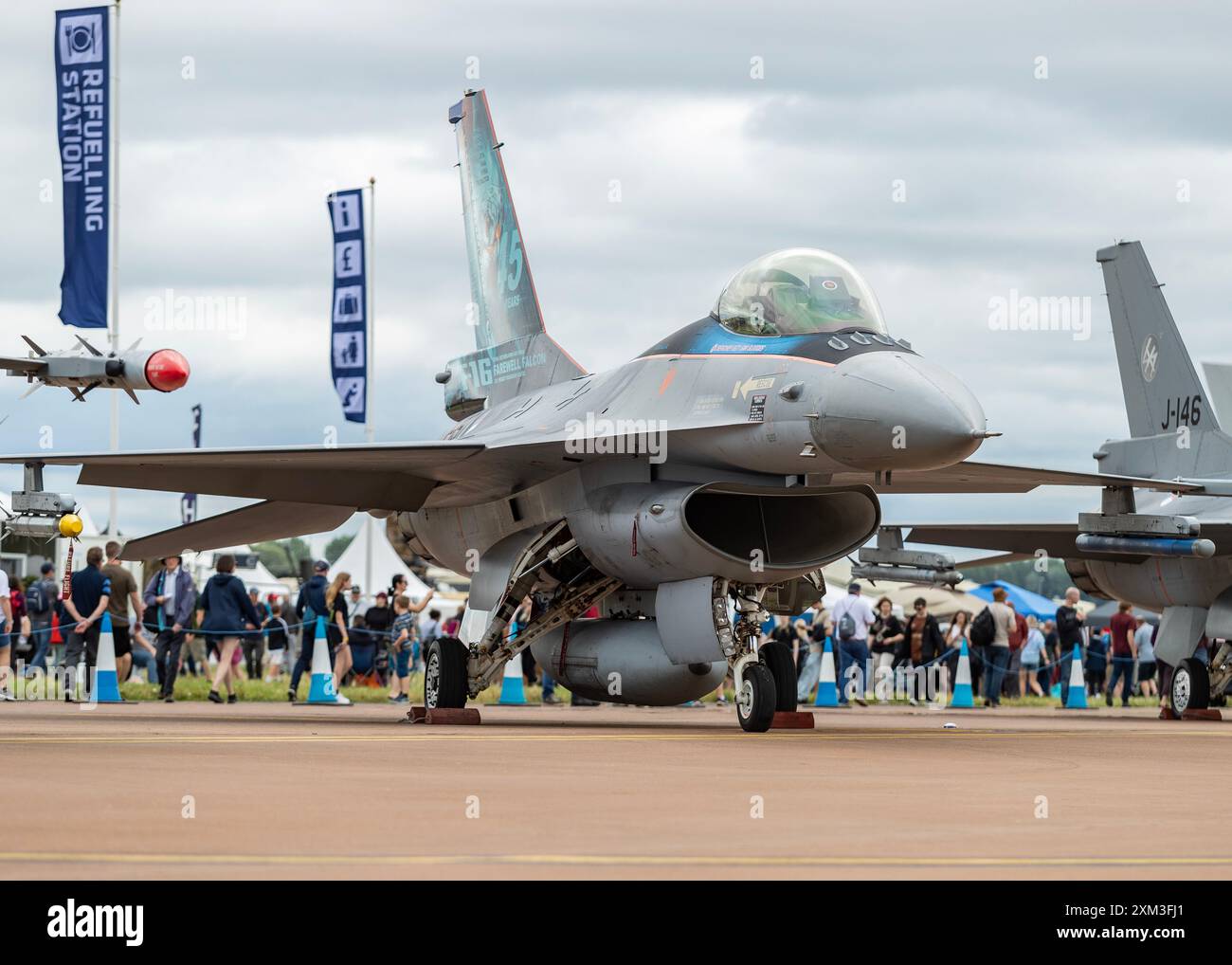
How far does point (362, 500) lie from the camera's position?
16016 millimetres

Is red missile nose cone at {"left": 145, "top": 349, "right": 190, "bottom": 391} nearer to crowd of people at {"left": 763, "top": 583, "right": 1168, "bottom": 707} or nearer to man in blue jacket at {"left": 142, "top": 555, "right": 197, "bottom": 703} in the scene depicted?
man in blue jacket at {"left": 142, "top": 555, "right": 197, "bottom": 703}

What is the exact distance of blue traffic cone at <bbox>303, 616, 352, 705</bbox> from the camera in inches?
798

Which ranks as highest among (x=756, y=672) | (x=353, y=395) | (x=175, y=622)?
(x=353, y=395)

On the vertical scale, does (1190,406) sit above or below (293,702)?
above

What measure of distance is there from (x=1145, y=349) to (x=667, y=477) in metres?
7.77

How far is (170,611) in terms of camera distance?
21.6 m

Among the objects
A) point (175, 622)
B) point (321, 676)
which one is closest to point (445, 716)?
point (321, 676)

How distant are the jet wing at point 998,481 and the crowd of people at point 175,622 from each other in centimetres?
747

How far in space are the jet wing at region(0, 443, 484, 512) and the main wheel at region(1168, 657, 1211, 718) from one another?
7588 mm

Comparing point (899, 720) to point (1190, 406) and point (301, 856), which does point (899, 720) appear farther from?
point (301, 856)

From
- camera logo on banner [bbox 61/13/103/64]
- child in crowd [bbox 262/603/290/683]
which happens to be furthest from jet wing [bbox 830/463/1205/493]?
camera logo on banner [bbox 61/13/103/64]

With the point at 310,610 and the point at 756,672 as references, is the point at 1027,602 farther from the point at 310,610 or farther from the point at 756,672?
the point at 756,672
